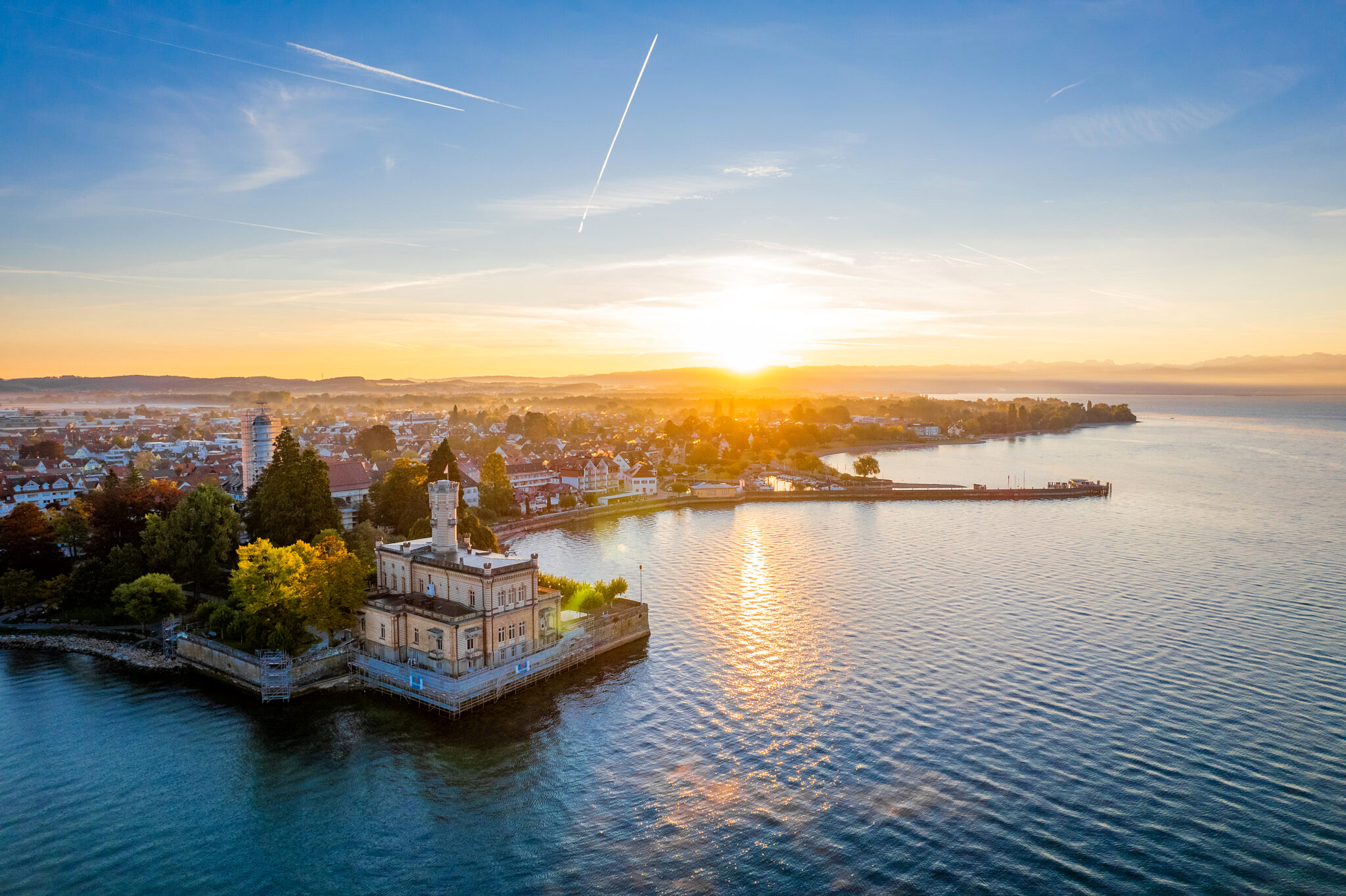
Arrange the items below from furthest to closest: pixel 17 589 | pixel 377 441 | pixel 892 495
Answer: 1. pixel 377 441
2. pixel 892 495
3. pixel 17 589

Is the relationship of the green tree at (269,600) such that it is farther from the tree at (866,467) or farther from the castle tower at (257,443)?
the tree at (866,467)

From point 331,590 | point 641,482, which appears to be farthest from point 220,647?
point 641,482

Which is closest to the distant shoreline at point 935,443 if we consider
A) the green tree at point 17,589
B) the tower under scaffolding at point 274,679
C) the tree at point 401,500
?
the tree at point 401,500

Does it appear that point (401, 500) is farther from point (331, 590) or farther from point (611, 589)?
point (331, 590)

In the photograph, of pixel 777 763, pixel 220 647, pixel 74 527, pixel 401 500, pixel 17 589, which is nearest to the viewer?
pixel 777 763

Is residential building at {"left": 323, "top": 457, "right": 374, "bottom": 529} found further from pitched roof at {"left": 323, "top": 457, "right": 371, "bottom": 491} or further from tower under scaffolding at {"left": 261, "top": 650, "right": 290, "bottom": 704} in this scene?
tower under scaffolding at {"left": 261, "top": 650, "right": 290, "bottom": 704}

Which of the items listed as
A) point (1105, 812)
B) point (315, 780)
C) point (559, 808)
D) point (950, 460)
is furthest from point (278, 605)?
point (950, 460)
